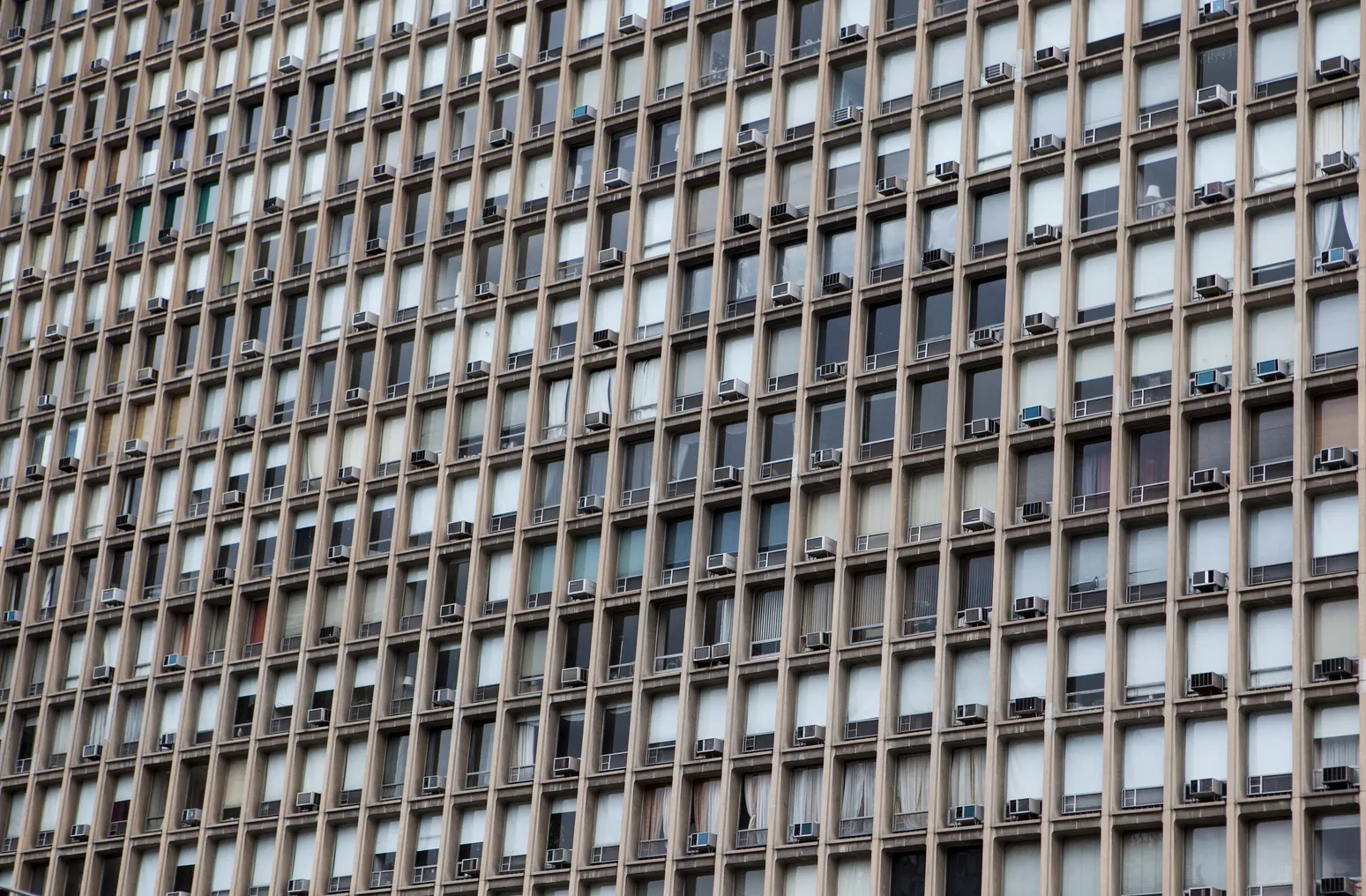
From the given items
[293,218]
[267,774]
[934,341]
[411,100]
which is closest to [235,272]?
[293,218]

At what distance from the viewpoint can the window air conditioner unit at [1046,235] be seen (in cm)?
8019

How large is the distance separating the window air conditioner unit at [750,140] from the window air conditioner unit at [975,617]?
18.9 m

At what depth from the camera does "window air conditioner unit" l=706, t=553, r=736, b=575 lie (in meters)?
81.8

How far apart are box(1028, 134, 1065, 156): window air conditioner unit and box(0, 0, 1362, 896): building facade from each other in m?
0.56

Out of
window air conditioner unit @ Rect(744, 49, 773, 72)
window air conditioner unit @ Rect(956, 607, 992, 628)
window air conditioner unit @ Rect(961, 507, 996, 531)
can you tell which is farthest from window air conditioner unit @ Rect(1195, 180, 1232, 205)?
window air conditioner unit @ Rect(744, 49, 773, 72)

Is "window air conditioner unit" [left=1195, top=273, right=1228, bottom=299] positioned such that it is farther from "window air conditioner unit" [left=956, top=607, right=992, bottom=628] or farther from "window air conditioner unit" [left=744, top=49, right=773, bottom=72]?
"window air conditioner unit" [left=744, top=49, right=773, bottom=72]

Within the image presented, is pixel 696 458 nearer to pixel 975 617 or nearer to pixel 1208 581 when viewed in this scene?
pixel 975 617

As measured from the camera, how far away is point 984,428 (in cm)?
7850

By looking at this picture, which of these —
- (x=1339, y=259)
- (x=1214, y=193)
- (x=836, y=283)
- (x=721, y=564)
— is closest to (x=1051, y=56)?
(x=1214, y=193)

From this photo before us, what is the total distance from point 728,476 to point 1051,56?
16.2 metres

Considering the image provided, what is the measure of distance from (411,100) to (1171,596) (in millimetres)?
37468

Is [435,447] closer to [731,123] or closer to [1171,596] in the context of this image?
[731,123]

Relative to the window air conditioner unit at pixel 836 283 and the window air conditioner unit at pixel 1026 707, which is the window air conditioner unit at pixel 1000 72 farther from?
the window air conditioner unit at pixel 1026 707

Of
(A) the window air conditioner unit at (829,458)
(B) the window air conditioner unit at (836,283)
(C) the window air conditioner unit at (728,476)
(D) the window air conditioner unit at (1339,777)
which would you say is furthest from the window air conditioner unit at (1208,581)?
(B) the window air conditioner unit at (836,283)
